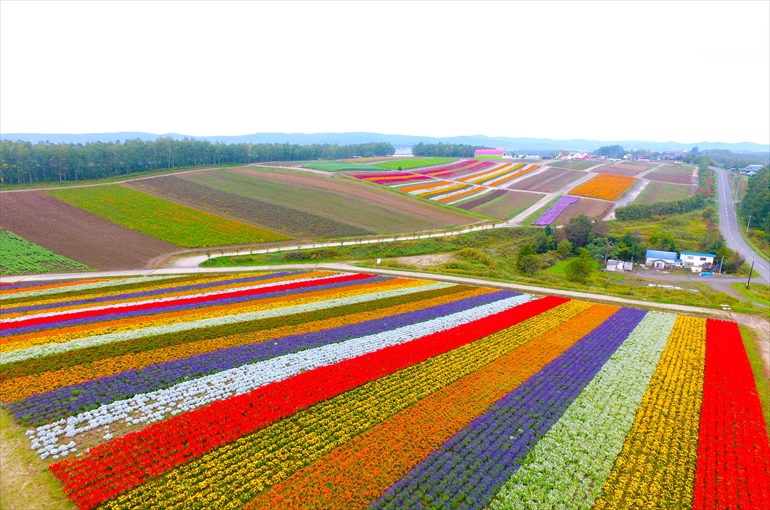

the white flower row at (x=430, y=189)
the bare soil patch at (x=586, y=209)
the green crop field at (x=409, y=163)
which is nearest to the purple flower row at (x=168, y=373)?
the bare soil patch at (x=586, y=209)

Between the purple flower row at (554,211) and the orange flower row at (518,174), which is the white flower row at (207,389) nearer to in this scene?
the purple flower row at (554,211)

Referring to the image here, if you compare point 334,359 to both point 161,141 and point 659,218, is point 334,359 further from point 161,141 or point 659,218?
point 161,141

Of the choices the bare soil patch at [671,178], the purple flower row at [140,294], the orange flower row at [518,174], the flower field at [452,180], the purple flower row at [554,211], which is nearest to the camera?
the purple flower row at [140,294]

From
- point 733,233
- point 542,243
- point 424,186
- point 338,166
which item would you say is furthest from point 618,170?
point 542,243

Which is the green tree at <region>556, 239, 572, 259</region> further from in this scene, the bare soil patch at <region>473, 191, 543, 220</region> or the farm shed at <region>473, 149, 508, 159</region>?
the farm shed at <region>473, 149, 508, 159</region>

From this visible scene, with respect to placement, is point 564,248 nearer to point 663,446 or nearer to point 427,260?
point 427,260

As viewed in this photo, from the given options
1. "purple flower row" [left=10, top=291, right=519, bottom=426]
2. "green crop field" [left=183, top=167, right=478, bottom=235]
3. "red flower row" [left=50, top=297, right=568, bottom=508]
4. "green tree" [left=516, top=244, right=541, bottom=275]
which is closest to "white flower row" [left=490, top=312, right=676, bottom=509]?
"red flower row" [left=50, top=297, right=568, bottom=508]
